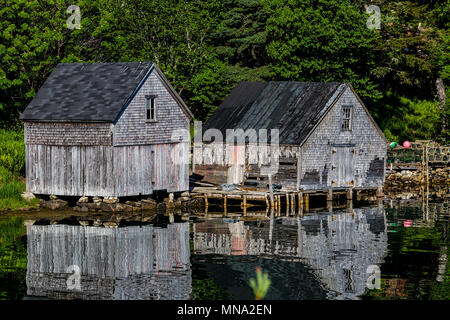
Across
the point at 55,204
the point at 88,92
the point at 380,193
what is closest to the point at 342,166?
the point at 380,193

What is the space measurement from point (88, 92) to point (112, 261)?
15.4 m

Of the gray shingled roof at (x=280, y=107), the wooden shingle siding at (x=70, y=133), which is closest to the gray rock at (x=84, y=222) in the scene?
the wooden shingle siding at (x=70, y=133)

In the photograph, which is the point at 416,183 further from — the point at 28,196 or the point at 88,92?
the point at 28,196

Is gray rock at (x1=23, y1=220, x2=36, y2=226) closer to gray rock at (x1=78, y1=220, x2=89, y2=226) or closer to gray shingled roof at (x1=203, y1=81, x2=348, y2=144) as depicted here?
gray rock at (x1=78, y1=220, x2=89, y2=226)

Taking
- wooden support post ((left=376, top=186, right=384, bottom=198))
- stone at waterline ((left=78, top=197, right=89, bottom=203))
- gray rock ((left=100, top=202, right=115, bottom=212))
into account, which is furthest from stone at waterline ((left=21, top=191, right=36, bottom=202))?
wooden support post ((left=376, top=186, right=384, bottom=198))

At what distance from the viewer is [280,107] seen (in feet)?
185

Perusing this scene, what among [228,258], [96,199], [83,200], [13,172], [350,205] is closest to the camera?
[228,258]

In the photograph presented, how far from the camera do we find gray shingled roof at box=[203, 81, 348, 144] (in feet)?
179

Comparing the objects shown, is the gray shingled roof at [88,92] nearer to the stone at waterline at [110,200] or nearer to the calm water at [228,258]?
the stone at waterline at [110,200]

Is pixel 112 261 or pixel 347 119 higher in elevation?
pixel 347 119

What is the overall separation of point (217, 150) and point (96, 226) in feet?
48.9

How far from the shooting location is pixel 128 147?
48.4 m

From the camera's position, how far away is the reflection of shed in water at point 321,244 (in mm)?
34188
